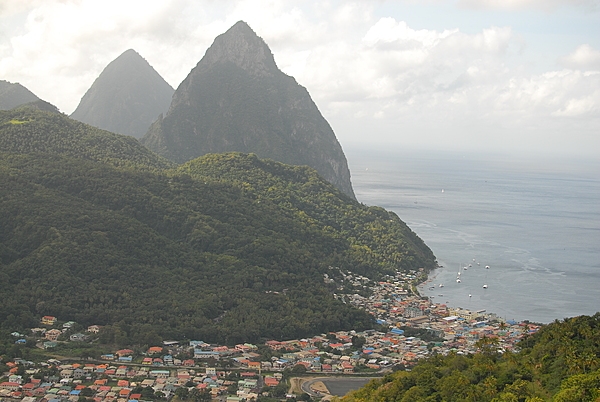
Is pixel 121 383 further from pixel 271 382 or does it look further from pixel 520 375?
pixel 520 375

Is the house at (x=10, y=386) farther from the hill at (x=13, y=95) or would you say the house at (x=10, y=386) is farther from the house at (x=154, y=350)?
the hill at (x=13, y=95)

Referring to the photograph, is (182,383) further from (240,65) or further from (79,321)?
(240,65)

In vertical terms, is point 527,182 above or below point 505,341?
above

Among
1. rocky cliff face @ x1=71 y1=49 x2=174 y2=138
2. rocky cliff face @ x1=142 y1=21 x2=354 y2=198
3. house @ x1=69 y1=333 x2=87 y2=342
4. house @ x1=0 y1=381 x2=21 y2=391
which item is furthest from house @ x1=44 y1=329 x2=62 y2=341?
rocky cliff face @ x1=71 y1=49 x2=174 y2=138

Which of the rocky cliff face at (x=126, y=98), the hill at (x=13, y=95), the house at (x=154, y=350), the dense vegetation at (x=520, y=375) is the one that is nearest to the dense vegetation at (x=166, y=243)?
the house at (x=154, y=350)

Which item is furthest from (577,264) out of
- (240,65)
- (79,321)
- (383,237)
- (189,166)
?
(240,65)

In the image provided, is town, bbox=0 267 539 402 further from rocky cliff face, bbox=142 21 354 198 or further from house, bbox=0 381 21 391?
rocky cliff face, bbox=142 21 354 198
